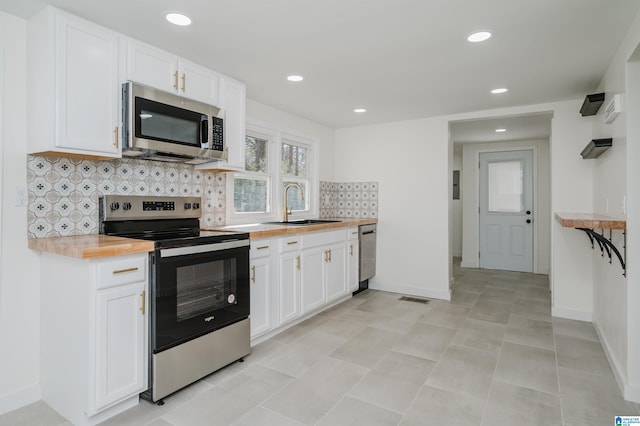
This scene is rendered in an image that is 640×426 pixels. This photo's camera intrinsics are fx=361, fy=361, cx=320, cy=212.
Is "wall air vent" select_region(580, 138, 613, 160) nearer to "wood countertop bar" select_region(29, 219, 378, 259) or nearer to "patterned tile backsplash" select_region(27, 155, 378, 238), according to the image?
"patterned tile backsplash" select_region(27, 155, 378, 238)

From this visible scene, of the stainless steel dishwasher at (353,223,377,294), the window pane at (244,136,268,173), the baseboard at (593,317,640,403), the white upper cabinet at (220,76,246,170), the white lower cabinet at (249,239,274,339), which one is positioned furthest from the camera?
the stainless steel dishwasher at (353,223,377,294)

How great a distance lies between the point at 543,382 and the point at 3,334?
A: 3308mm

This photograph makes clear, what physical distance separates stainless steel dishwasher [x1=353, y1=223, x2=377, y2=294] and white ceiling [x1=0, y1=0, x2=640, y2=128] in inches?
67.6

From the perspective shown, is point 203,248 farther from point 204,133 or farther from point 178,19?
point 178,19

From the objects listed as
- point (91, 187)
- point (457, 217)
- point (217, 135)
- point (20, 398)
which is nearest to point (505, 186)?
point (457, 217)

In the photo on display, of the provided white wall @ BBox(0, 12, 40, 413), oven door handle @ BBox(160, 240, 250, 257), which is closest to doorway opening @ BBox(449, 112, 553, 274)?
oven door handle @ BBox(160, 240, 250, 257)

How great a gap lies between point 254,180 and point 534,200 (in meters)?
4.85

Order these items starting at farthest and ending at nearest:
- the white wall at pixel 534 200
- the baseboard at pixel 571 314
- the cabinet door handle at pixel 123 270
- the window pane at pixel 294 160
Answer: the white wall at pixel 534 200
the window pane at pixel 294 160
the baseboard at pixel 571 314
the cabinet door handle at pixel 123 270

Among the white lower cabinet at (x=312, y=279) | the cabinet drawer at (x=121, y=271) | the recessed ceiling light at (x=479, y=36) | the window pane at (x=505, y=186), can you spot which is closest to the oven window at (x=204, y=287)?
the cabinet drawer at (x=121, y=271)

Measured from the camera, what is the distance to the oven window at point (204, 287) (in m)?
2.21

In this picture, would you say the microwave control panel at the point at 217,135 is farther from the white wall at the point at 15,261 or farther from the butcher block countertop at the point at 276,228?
the white wall at the point at 15,261

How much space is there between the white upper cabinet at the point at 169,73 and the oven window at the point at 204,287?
1259 mm

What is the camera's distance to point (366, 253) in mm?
4652

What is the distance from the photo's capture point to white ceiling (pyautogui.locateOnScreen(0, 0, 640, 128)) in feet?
6.53
